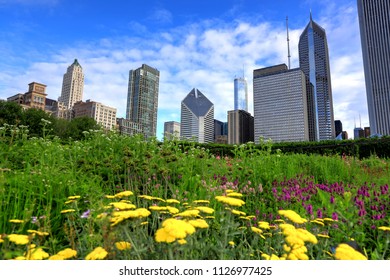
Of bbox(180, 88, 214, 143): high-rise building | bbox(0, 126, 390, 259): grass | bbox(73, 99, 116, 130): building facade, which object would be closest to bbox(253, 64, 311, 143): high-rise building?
bbox(180, 88, 214, 143): high-rise building

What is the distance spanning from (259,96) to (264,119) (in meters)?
12.2

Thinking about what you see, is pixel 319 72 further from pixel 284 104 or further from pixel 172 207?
pixel 172 207

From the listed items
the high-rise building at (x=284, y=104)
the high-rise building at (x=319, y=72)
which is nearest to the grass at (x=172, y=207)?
the high-rise building at (x=284, y=104)

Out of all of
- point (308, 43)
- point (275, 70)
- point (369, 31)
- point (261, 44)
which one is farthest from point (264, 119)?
point (261, 44)

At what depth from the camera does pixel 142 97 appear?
128 metres

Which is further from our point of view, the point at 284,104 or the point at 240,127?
the point at 240,127

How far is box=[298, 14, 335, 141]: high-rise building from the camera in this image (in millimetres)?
159250

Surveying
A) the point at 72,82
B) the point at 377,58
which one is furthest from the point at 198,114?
the point at 377,58

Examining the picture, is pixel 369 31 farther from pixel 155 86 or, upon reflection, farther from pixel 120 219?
pixel 120 219

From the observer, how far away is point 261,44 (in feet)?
15.6

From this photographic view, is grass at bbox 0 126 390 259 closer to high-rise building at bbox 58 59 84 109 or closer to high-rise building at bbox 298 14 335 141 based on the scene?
high-rise building at bbox 58 59 84 109

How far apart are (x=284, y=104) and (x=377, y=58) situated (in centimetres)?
4388

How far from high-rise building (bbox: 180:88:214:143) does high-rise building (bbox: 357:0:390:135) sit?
255 feet

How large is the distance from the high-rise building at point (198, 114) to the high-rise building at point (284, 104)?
3213 centimetres
